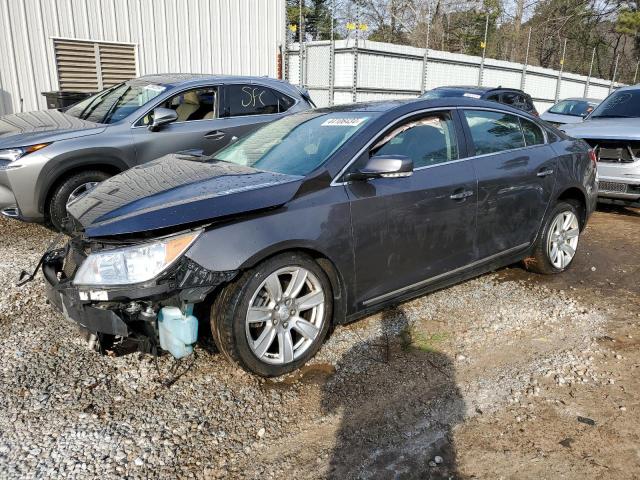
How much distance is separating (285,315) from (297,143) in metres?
1.24

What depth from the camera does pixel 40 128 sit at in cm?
545

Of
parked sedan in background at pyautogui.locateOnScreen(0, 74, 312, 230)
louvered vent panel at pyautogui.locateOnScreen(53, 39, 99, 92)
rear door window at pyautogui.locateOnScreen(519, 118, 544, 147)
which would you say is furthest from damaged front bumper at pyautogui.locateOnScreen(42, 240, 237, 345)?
louvered vent panel at pyautogui.locateOnScreen(53, 39, 99, 92)

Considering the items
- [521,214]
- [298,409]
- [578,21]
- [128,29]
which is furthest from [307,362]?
[578,21]

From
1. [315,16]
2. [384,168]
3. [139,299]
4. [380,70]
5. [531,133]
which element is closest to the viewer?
[139,299]

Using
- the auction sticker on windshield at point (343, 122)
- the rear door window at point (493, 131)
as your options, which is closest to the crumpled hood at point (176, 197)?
the auction sticker on windshield at point (343, 122)

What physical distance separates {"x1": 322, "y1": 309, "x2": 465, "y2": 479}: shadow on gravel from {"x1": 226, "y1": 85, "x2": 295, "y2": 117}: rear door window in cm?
390

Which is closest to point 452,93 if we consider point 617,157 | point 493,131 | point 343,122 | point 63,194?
point 617,157

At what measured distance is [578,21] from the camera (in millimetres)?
36094

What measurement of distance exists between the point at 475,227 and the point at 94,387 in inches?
108

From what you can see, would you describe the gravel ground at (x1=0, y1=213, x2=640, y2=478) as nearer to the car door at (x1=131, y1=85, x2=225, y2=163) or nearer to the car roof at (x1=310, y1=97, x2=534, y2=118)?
the car roof at (x1=310, y1=97, x2=534, y2=118)

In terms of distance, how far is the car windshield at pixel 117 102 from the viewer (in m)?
5.90

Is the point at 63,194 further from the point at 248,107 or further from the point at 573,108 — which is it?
the point at 573,108

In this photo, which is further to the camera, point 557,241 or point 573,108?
point 573,108

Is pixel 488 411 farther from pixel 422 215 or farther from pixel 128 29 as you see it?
pixel 128 29
